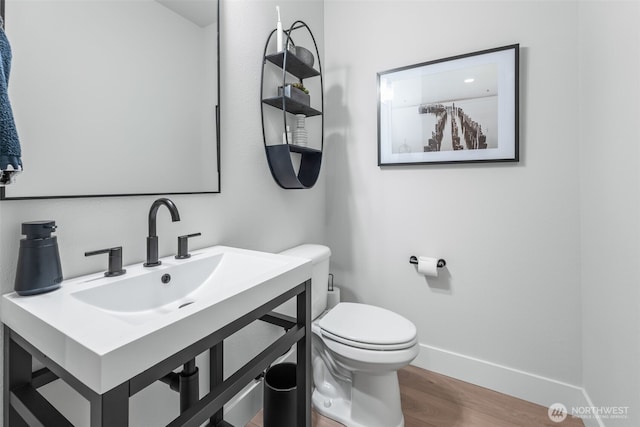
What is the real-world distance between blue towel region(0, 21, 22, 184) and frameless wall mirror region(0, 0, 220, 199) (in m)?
0.18

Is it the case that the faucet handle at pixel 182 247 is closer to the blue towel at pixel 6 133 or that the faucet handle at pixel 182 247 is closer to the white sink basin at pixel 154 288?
the white sink basin at pixel 154 288

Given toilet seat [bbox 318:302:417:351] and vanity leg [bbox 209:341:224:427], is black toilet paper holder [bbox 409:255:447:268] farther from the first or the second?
vanity leg [bbox 209:341:224:427]

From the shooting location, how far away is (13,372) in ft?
2.31

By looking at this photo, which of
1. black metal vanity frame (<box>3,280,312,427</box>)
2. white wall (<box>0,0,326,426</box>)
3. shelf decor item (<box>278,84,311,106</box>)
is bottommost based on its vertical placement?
black metal vanity frame (<box>3,280,312,427</box>)

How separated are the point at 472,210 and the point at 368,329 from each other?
881 mm

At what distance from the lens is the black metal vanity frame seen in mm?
480

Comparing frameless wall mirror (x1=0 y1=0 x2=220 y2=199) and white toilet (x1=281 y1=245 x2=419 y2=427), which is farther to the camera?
white toilet (x1=281 y1=245 x2=419 y2=427)

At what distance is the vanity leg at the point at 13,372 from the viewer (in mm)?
706

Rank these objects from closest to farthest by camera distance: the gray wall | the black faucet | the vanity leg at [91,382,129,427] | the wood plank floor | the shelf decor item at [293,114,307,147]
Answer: the vanity leg at [91,382,129,427], the black faucet, the gray wall, the wood plank floor, the shelf decor item at [293,114,307,147]

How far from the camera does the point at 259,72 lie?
1445 mm

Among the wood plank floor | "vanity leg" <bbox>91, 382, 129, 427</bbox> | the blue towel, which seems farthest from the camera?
the wood plank floor

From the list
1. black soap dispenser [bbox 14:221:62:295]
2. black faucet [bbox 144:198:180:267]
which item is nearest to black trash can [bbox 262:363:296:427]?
black faucet [bbox 144:198:180:267]

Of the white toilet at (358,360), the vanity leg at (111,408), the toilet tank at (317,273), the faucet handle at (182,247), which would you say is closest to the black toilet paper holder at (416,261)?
the white toilet at (358,360)

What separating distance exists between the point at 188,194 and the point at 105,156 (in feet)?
0.97
